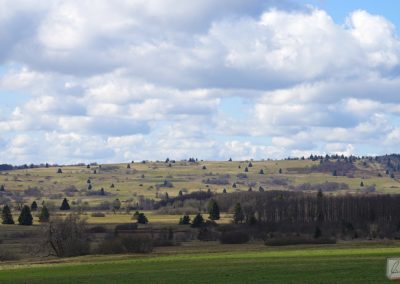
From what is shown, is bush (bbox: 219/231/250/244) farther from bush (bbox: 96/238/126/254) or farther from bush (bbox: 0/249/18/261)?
bush (bbox: 0/249/18/261)

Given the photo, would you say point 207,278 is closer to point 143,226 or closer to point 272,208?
point 143,226

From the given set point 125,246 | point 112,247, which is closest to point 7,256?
point 112,247

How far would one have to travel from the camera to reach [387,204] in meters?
172

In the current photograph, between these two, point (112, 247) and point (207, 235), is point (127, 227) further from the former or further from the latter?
point (112, 247)

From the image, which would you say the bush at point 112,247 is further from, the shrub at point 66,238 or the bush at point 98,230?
the bush at point 98,230

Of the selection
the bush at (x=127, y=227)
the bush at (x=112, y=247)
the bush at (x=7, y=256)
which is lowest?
the bush at (x=7, y=256)

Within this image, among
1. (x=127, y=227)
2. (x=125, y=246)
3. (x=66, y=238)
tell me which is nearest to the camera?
(x=125, y=246)

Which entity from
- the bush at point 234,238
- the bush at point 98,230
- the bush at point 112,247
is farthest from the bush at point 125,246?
the bush at point 98,230

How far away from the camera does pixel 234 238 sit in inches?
4626

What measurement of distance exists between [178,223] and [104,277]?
11133 centimetres

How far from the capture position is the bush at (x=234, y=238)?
11606 centimetres

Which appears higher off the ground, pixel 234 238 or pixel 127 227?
pixel 127 227

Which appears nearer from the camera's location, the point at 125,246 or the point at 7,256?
the point at 7,256

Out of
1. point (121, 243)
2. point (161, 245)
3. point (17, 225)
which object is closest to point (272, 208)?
point (17, 225)
